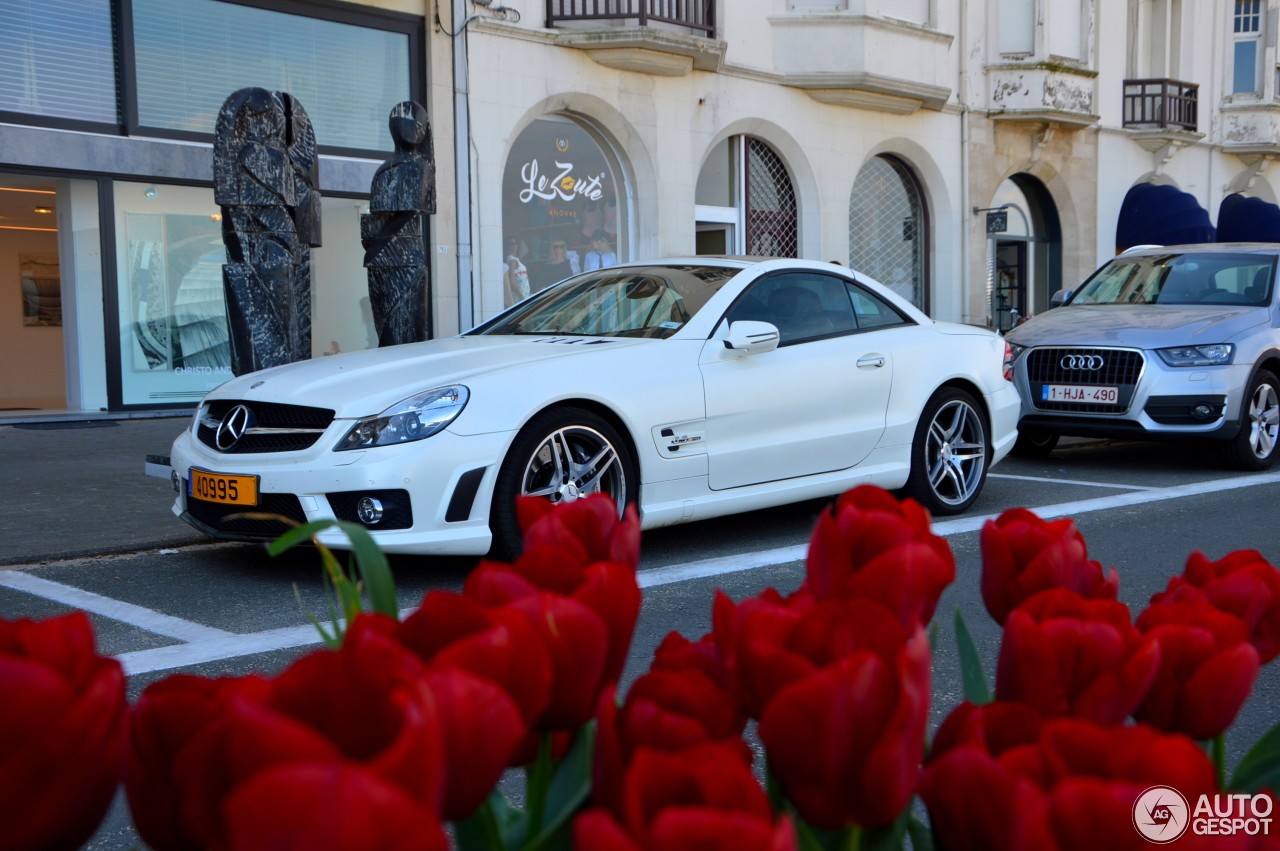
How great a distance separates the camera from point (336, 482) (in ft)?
18.0

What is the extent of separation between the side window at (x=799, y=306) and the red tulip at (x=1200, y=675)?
19.5 feet

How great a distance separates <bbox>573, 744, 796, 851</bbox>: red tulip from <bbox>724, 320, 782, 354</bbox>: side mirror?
5.84 m

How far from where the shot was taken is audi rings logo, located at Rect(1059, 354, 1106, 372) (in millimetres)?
9969

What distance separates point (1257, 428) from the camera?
32.8 ft

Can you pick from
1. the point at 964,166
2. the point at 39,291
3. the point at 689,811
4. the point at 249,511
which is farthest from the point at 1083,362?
the point at 964,166

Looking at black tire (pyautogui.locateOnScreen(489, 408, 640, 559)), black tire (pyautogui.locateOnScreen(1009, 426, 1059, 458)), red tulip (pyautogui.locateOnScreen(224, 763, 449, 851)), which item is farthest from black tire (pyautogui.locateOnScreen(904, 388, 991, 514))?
red tulip (pyautogui.locateOnScreen(224, 763, 449, 851))

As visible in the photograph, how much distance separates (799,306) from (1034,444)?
15.4 feet

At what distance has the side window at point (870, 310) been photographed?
743 centimetres

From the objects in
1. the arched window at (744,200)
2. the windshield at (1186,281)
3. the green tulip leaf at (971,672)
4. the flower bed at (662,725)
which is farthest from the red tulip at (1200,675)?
the arched window at (744,200)

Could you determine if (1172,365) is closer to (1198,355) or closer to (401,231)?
(1198,355)

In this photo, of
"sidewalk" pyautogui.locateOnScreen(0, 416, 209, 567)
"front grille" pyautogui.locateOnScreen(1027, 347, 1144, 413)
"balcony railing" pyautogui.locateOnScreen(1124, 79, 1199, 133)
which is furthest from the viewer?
"balcony railing" pyautogui.locateOnScreen(1124, 79, 1199, 133)

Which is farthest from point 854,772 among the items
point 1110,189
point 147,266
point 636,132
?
point 1110,189

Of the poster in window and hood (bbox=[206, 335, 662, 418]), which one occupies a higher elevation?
the poster in window

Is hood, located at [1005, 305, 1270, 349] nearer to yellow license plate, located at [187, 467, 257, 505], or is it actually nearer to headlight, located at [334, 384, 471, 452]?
headlight, located at [334, 384, 471, 452]
